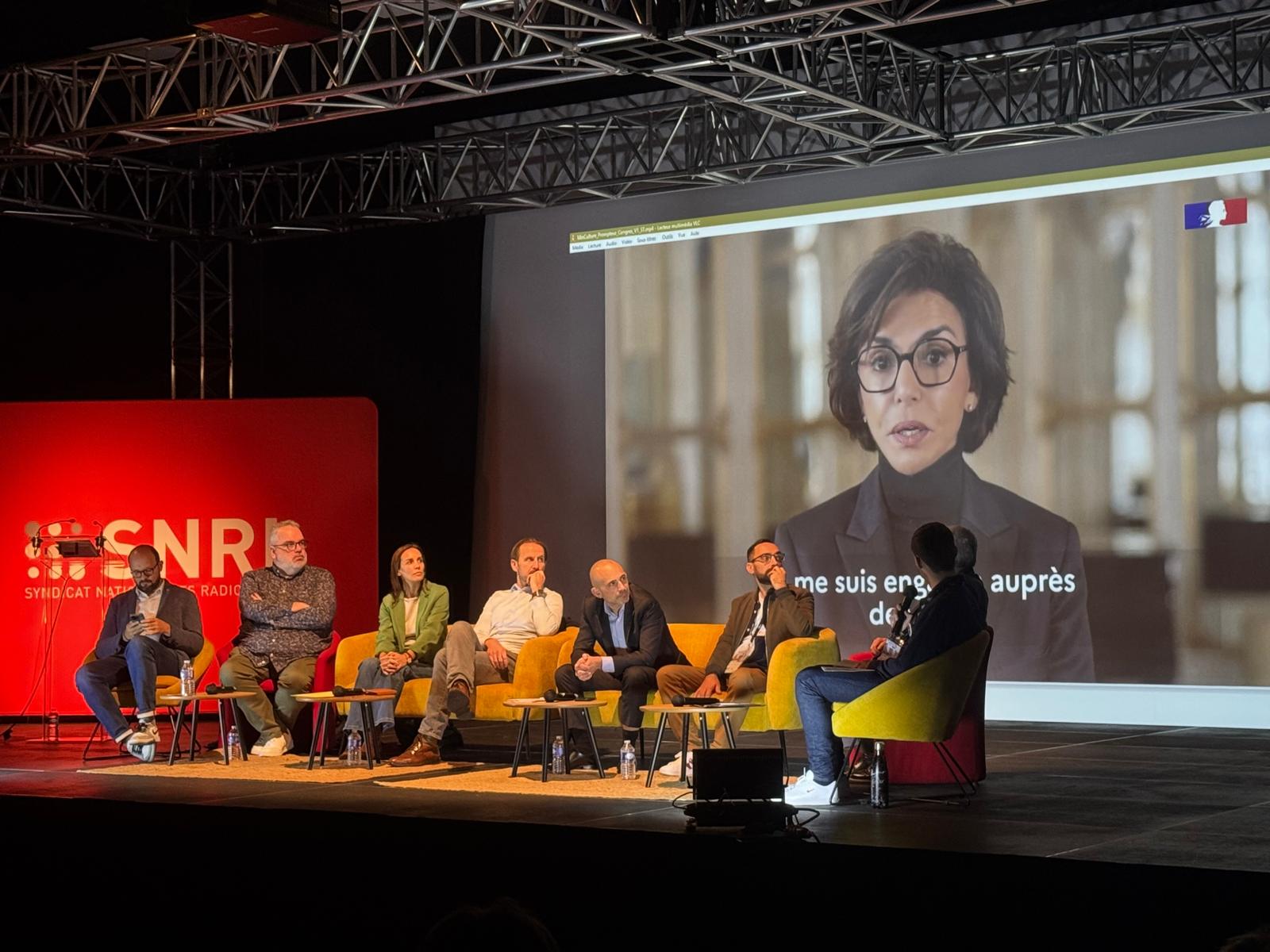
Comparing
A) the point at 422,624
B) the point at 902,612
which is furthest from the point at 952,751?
the point at 422,624

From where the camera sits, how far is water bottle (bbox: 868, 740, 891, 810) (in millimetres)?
6410

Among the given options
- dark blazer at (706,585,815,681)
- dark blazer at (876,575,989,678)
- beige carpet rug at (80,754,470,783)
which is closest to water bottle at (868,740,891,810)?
dark blazer at (876,575,989,678)

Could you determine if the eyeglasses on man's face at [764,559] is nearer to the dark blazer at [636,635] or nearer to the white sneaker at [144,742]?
the dark blazer at [636,635]

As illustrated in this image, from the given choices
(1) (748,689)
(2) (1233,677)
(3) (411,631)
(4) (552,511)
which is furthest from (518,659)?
(2) (1233,677)

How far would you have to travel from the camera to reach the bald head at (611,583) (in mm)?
7621

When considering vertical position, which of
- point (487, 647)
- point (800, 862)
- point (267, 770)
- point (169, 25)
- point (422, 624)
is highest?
point (169, 25)

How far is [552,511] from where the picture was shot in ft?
37.0

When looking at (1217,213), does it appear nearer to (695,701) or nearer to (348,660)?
(695,701)

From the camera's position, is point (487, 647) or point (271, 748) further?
point (271, 748)

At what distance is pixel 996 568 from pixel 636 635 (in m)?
2.97

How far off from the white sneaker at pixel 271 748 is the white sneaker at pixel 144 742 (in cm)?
49

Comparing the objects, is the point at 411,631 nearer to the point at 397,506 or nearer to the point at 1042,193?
the point at 397,506

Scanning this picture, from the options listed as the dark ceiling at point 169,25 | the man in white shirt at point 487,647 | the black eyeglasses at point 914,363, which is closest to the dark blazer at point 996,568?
the black eyeglasses at point 914,363

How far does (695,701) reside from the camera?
688cm
